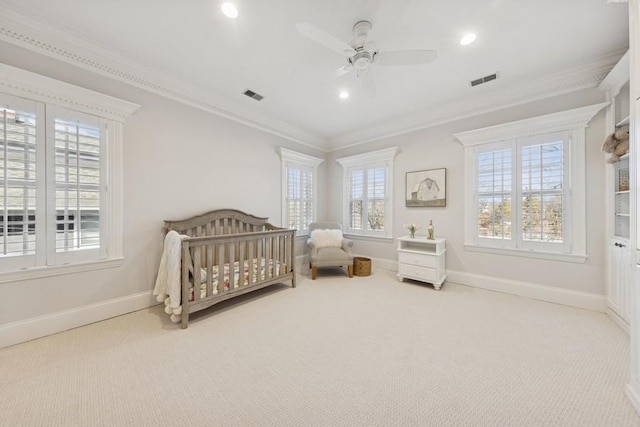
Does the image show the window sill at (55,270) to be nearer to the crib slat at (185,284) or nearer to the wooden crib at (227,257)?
the wooden crib at (227,257)

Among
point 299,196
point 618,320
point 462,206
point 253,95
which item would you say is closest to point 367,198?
point 299,196

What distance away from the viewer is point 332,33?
2.26 metres

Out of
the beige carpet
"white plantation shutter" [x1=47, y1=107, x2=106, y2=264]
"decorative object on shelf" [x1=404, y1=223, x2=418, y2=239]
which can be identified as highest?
"white plantation shutter" [x1=47, y1=107, x2=106, y2=264]

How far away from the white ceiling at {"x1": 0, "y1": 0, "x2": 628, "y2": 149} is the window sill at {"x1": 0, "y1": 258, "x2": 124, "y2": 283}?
2185 millimetres

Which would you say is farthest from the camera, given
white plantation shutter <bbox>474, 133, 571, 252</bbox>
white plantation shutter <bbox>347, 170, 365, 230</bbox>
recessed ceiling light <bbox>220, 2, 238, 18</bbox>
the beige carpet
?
white plantation shutter <bbox>347, 170, 365, 230</bbox>

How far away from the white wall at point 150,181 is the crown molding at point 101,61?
0.26ft

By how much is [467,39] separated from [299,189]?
346 cm

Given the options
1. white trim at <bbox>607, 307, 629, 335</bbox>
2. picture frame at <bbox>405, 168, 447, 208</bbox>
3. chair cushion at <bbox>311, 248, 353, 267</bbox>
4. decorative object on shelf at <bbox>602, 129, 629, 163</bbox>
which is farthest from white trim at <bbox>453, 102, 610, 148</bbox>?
chair cushion at <bbox>311, 248, 353, 267</bbox>

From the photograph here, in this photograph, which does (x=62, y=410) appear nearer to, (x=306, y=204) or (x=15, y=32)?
(x=15, y=32)

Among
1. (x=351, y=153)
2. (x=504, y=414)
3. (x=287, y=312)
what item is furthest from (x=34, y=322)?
(x=351, y=153)

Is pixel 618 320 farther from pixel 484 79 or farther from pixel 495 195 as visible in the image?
pixel 484 79

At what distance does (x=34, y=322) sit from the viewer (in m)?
2.17

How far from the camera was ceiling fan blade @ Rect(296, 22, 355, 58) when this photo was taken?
69.6 inches

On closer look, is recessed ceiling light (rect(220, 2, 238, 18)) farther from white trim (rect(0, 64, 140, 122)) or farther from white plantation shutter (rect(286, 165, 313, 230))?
white plantation shutter (rect(286, 165, 313, 230))
